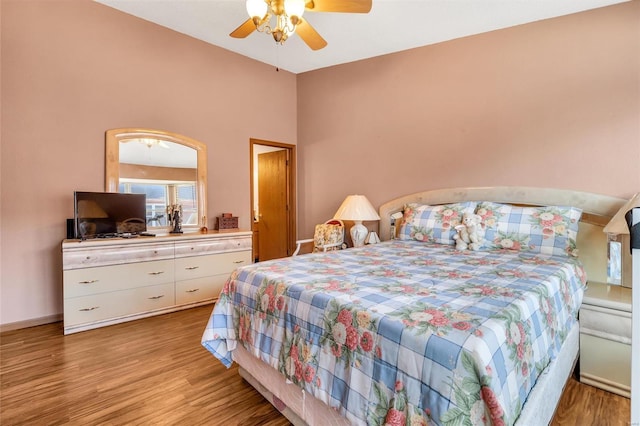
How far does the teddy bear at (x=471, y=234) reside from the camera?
2.60m

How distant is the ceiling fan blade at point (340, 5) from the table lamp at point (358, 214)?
2.00 metres

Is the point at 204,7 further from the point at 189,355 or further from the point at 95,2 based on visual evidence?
the point at 189,355

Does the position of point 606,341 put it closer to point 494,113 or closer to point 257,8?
point 494,113

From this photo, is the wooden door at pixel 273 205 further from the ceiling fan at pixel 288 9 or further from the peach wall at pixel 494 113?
the ceiling fan at pixel 288 9

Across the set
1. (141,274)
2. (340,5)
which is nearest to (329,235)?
(141,274)

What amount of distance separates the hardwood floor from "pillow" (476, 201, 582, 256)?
92cm

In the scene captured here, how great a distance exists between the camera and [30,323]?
290 cm

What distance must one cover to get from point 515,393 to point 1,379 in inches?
116

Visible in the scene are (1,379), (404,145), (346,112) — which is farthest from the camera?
(346,112)

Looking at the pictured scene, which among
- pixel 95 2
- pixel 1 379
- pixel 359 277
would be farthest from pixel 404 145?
pixel 1 379

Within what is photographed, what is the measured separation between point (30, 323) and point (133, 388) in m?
1.76

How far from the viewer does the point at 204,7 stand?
3.13m

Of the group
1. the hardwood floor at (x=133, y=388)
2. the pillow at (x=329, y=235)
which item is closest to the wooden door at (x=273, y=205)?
the pillow at (x=329, y=235)

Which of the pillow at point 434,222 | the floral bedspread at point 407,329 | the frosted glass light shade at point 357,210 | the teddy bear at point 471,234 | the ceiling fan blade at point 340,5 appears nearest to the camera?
the floral bedspread at point 407,329
